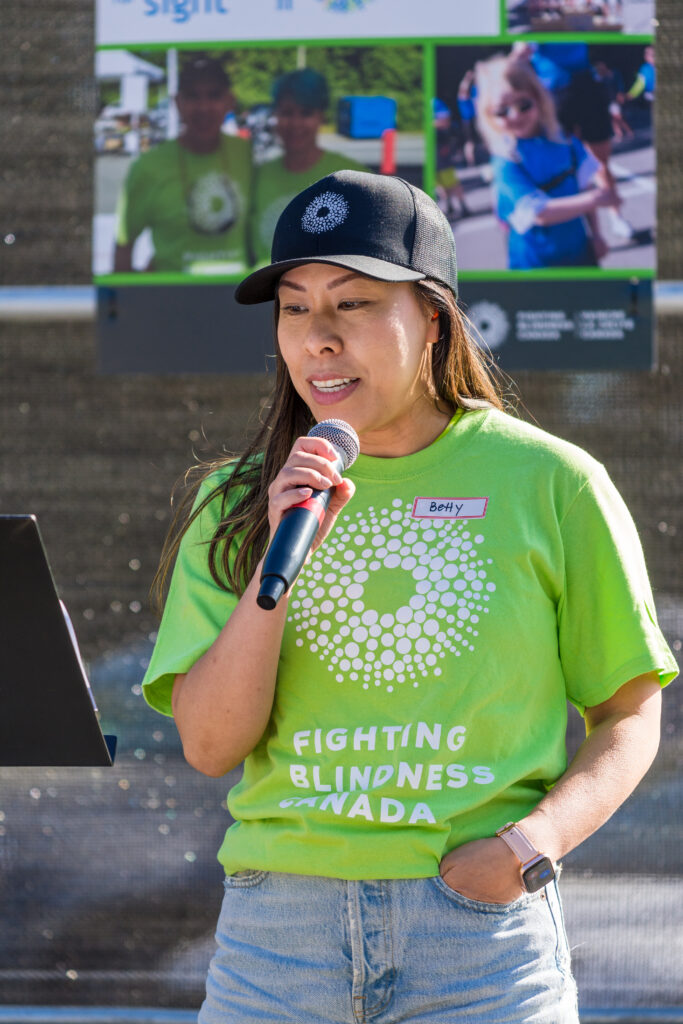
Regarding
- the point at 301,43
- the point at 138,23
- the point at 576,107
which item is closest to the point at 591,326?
the point at 576,107

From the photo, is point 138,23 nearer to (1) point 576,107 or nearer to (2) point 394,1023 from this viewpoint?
(1) point 576,107

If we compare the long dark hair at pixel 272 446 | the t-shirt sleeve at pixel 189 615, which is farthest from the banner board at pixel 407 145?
the t-shirt sleeve at pixel 189 615

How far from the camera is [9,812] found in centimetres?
297

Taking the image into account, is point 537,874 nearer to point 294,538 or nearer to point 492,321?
point 294,538

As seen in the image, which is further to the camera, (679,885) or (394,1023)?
(679,885)

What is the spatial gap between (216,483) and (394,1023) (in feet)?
2.40

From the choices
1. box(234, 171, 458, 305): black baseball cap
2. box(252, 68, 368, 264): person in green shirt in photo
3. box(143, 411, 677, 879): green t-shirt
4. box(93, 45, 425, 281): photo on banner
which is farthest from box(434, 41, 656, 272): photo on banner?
box(143, 411, 677, 879): green t-shirt

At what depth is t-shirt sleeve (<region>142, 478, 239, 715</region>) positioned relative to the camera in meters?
1.57

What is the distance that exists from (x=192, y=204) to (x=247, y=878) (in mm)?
1908

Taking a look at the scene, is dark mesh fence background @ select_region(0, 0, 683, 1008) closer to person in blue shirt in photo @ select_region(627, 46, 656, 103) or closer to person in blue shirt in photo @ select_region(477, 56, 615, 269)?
person in blue shirt in photo @ select_region(627, 46, 656, 103)

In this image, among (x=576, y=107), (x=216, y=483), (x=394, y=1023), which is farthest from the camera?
(x=576, y=107)

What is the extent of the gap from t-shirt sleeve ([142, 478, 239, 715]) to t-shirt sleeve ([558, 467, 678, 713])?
433 mm

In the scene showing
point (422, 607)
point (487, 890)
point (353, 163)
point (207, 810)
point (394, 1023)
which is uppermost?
point (353, 163)

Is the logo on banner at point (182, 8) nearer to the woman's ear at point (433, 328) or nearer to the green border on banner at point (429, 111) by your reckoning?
the green border on banner at point (429, 111)
